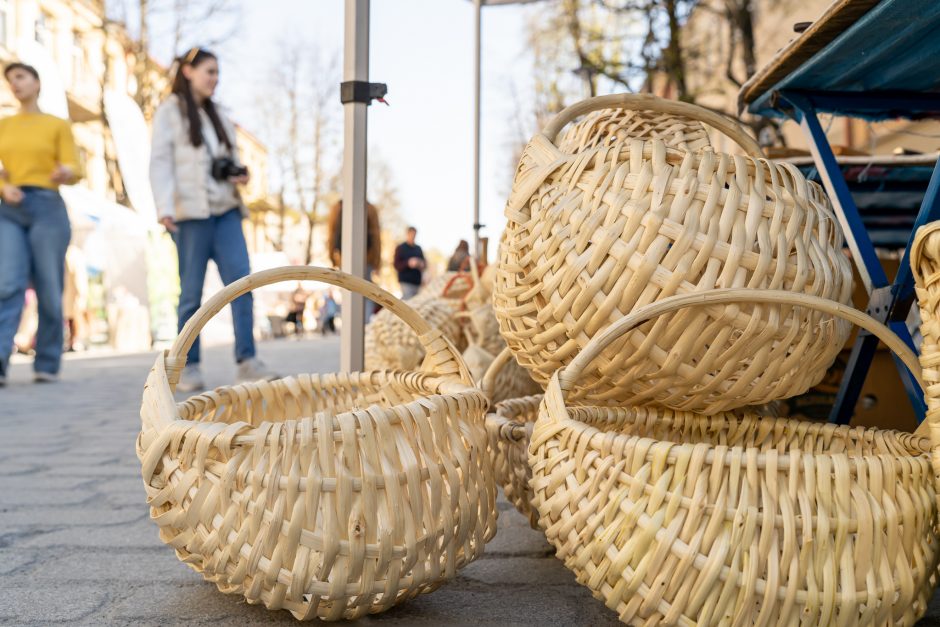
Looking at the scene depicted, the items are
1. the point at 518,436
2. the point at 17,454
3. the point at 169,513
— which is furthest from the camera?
the point at 17,454

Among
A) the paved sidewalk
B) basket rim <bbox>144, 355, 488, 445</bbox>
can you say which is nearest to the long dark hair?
the paved sidewalk

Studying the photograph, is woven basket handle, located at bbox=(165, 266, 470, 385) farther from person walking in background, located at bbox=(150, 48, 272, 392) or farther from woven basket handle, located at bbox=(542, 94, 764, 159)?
person walking in background, located at bbox=(150, 48, 272, 392)

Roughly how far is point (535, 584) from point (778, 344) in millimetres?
571

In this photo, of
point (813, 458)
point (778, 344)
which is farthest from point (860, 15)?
point (813, 458)

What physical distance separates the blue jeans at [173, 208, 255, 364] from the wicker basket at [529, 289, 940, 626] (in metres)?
3.52

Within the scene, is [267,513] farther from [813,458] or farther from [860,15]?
[860,15]

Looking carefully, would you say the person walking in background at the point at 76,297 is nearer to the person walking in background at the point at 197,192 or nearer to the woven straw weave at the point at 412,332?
the person walking in background at the point at 197,192

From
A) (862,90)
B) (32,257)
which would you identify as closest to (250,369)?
(32,257)

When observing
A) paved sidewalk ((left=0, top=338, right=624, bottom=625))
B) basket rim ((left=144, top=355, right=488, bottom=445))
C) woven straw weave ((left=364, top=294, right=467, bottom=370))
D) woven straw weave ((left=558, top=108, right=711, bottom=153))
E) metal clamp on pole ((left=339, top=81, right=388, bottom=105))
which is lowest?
paved sidewalk ((left=0, top=338, right=624, bottom=625))

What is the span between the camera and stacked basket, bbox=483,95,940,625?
0.96m

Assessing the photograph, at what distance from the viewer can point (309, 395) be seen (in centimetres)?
173

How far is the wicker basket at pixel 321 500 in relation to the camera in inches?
42.1

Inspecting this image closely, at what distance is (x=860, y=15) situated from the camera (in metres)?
1.46

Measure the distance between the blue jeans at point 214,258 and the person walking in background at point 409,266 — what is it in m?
4.35
